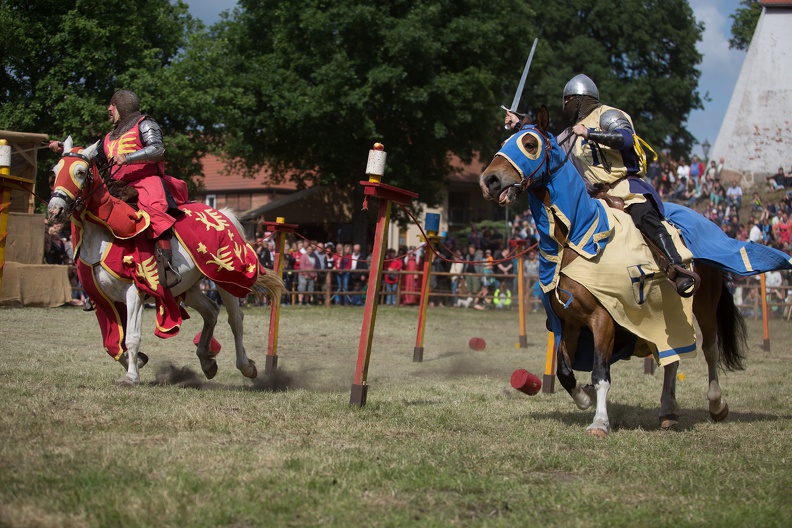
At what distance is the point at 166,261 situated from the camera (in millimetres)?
8188

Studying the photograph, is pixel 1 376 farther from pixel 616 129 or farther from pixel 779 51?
pixel 779 51

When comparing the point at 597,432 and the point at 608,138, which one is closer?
the point at 597,432

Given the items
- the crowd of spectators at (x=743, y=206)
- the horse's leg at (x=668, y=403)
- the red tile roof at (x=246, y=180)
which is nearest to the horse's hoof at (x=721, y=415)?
the horse's leg at (x=668, y=403)

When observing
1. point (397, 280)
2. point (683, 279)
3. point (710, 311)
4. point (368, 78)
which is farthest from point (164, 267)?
point (368, 78)

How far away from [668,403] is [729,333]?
4.33 ft

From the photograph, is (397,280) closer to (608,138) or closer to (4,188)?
(4,188)

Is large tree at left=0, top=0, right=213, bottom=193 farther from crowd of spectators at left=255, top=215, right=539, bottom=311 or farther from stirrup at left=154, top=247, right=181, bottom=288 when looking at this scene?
stirrup at left=154, top=247, right=181, bottom=288

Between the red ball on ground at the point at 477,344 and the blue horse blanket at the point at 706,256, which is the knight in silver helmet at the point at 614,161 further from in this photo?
the red ball on ground at the point at 477,344

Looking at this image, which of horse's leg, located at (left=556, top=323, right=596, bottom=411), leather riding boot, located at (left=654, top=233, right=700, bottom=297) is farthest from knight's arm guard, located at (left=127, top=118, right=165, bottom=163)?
leather riding boot, located at (left=654, top=233, right=700, bottom=297)

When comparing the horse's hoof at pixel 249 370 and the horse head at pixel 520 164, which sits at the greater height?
the horse head at pixel 520 164

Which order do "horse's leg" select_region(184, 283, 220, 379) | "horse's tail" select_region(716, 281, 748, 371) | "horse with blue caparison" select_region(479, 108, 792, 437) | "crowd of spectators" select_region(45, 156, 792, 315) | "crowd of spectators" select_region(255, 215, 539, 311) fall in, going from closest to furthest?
"horse with blue caparison" select_region(479, 108, 792, 437)
"horse's tail" select_region(716, 281, 748, 371)
"horse's leg" select_region(184, 283, 220, 379)
"crowd of spectators" select_region(45, 156, 792, 315)
"crowd of spectators" select_region(255, 215, 539, 311)

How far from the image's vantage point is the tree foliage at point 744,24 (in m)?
48.4

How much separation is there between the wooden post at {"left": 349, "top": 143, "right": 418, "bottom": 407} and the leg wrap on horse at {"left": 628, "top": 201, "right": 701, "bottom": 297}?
73.9 inches

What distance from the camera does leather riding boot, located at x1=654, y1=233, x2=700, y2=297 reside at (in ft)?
23.6
